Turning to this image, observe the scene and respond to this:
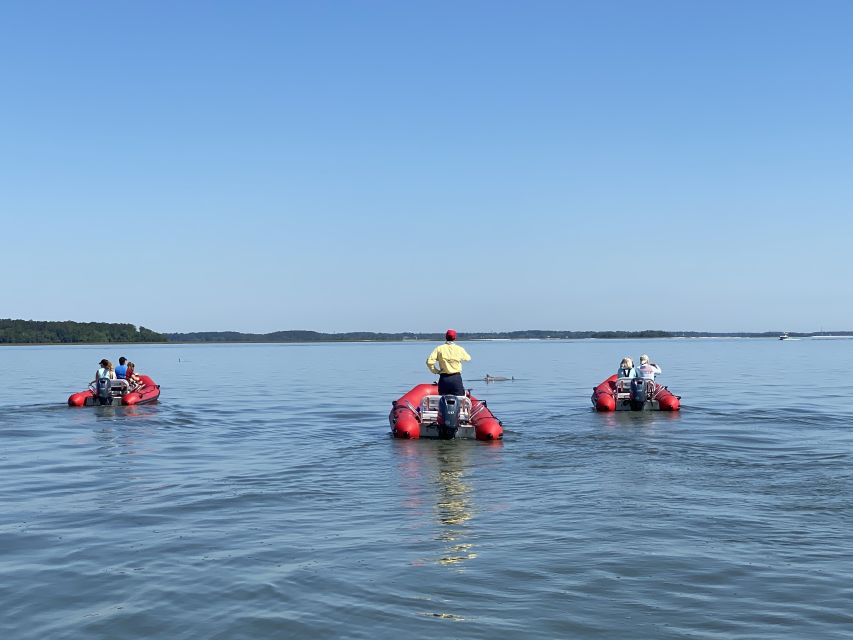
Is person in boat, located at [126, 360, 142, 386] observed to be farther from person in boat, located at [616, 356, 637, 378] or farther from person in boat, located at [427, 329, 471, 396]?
person in boat, located at [616, 356, 637, 378]

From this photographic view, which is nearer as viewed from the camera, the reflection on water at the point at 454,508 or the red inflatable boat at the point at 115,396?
the reflection on water at the point at 454,508

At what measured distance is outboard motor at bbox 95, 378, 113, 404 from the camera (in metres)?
27.2

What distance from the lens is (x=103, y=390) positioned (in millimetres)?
27250

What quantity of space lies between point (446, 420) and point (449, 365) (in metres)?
1.29

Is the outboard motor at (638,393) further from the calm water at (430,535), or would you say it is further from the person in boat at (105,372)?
the person in boat at (105,372)

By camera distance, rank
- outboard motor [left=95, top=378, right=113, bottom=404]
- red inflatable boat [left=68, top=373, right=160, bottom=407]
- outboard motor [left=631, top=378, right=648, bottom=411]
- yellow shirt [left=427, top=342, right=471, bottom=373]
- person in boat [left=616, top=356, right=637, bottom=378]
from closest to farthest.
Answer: yellow shirt [left=427, top=342, right=471, bottom=373]
outboard motor [left=631, top=378, right=648, bottom=411]
person in boat [left=616, top=356, right=637, bottom=378]
outboard motor [left=95, top=378, right=113, bottom=404]
red inflatable boat [left=68, top=373, right=160, bottom=407]

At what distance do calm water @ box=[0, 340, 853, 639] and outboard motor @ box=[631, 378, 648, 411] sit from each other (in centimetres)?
461

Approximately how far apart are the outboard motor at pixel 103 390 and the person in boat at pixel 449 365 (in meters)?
13.6

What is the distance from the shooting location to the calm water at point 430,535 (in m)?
7.07

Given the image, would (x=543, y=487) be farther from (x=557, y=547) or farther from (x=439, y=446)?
(x=439, y=446)

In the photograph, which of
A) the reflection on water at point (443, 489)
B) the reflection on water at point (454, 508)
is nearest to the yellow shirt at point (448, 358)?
the reflection on water at point (443, 489)

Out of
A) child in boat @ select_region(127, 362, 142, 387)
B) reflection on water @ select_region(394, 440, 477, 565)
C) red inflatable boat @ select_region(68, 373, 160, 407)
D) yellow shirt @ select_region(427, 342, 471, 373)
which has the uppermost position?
yellow shirt @ select_region(427, 342, 471, 373)

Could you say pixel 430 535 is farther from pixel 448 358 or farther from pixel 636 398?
pixel 636 398

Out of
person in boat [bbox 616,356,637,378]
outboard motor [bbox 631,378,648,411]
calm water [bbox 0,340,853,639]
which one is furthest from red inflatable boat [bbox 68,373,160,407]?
outboard motor [bbox 631,378,648,411]
